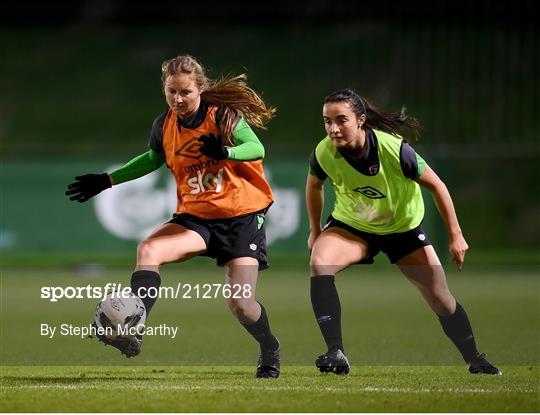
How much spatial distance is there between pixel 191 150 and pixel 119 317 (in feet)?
4.09

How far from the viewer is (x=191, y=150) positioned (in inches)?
277

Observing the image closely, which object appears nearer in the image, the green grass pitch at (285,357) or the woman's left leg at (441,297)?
the green grass pitch at (285,357)

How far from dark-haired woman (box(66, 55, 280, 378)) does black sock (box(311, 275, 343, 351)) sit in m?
0.33

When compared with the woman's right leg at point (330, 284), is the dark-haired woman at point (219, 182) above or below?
above

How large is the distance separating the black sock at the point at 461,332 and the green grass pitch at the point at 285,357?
0.15 m

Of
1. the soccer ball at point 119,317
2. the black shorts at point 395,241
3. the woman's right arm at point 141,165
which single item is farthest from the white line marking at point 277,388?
the woman's right arm at point 141,165

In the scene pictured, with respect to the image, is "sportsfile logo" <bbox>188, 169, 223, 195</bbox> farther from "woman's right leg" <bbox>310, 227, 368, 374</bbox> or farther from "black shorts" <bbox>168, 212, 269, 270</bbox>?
"woman's right leg" <bbox>310, 227, 368, 374</bbox>

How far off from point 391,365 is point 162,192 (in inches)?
385

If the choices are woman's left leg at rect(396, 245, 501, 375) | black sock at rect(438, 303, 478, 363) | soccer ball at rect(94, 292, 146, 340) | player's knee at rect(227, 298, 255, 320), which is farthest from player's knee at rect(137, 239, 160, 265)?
black sock at rect(438, 303, 478, 363)

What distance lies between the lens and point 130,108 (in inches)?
996

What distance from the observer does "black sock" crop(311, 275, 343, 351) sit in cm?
713

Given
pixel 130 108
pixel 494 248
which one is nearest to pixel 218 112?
pixel 494 248

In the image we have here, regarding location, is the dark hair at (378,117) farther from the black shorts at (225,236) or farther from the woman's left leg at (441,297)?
the black shorts at (225,236)

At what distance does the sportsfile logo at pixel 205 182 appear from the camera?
277 inches
